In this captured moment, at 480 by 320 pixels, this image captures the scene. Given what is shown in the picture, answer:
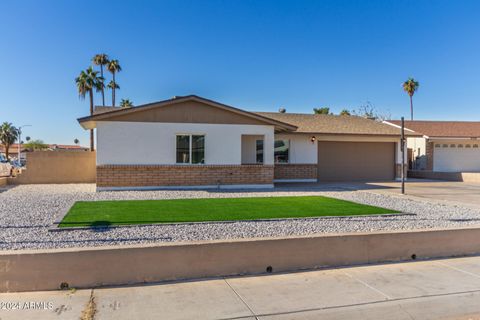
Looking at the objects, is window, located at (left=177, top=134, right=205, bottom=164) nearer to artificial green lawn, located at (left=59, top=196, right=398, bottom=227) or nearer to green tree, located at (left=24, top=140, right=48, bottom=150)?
artificial green lawn, located at (left=59, top=196, right=398, bottom=227)

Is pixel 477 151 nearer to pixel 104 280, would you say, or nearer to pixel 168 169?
pixel 168 169

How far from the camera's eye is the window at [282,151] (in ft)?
70.9

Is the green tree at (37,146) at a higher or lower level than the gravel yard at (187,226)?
higher

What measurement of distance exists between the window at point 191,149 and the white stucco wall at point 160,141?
225 mm

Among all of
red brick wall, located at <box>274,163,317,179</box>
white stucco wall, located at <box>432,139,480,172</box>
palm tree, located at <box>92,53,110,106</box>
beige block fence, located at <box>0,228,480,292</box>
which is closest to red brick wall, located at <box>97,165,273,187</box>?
red brick wall, located at <box>274,163,317,179</box>

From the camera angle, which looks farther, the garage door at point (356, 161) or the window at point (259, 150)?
the garage door at point (356, 161)

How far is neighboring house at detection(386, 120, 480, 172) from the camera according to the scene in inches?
1040

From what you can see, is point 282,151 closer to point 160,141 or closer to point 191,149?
point 191,149

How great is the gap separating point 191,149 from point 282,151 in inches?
259

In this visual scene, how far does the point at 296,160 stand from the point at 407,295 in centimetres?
1627

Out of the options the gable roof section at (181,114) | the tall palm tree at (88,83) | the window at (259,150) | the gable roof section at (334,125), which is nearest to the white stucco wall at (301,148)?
the gable roof section at (334,125)

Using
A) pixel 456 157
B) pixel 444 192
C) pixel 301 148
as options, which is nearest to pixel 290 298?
pixel 444 192

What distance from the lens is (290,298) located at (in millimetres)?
5242

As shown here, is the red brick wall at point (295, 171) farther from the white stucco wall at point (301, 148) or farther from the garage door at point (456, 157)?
the garage door at point (456, 157)
